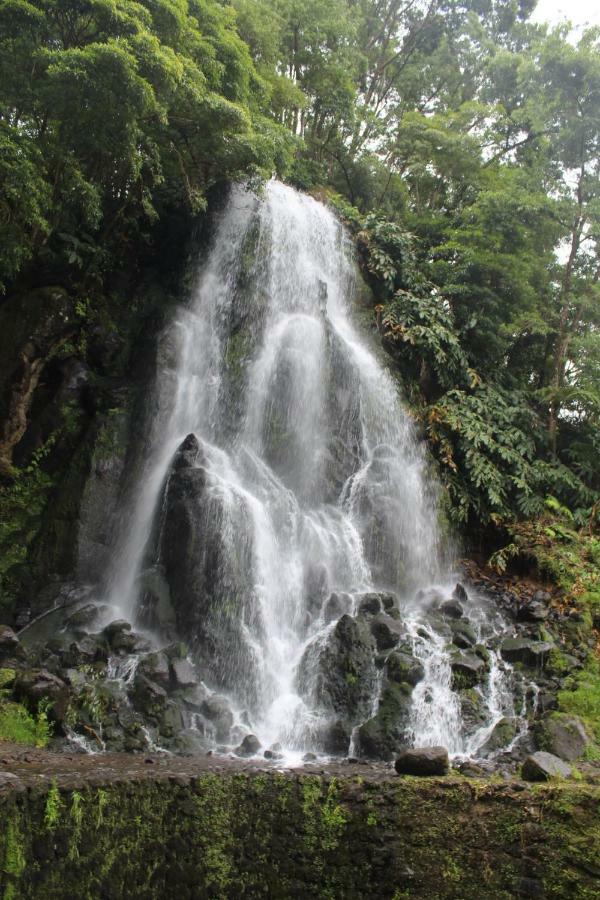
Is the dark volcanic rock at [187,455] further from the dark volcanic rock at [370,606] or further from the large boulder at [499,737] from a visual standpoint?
the large boulder at [499,737]

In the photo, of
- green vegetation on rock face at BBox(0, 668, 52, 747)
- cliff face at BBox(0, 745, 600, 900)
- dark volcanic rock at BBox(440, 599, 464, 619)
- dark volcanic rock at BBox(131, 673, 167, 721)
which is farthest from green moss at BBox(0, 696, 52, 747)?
dark volcanic rock at BBox(440, 599, 464, 619)

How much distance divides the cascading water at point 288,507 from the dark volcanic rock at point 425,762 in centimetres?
305

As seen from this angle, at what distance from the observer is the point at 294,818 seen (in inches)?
163

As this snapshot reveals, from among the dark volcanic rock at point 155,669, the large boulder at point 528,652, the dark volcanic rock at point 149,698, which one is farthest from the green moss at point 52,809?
Result: the large boulder at point 528,652

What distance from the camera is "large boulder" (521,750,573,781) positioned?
13.5 ft

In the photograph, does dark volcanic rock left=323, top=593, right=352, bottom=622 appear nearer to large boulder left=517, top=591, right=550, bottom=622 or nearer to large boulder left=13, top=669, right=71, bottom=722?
large boulder left=517, top=591, right=550, bottom=622

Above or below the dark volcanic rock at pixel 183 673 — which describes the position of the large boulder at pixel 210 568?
above

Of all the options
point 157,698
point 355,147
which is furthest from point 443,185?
point 157,698

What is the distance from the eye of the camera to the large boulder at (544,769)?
13.5 ft

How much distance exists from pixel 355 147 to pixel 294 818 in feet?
62.0

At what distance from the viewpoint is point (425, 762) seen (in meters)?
4.46

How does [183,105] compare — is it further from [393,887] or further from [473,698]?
[393,887]

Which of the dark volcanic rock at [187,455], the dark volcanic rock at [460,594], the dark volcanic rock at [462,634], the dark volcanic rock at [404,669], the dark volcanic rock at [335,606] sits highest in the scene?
the dark volcanic rock at [187,455]

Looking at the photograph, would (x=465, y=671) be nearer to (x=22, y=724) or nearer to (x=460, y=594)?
(x=460, y=594)
